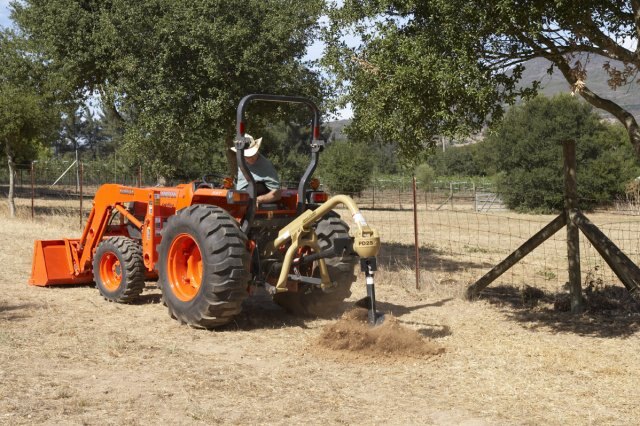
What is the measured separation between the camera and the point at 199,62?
13.1m

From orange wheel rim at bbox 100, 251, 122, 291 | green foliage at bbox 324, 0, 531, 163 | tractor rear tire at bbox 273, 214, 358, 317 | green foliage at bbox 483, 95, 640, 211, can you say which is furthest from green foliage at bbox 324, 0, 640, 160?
green foliage at bbox 483, 95, 640, 211

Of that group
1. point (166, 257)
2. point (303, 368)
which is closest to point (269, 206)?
point (166, 257)

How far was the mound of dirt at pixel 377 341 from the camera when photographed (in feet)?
21.5

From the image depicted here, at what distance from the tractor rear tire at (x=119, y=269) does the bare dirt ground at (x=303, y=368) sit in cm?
18

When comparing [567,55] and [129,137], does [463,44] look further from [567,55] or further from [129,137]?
[129,137]

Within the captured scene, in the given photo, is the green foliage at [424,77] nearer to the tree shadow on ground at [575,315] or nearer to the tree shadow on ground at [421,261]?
the tree shadow on ground at [575,315]

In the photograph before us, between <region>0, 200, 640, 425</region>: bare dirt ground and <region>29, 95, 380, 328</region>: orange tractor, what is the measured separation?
0.33m

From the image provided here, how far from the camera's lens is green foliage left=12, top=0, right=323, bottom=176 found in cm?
1291

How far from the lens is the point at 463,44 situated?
23.6 ft

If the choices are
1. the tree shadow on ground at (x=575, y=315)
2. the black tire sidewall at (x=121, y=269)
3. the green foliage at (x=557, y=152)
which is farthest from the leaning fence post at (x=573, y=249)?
the green foliage at (x=557, y=152)

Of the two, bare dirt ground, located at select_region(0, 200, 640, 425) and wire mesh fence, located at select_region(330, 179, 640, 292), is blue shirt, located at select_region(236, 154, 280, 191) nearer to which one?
bare dirt ground, located at select_region(0, 200, 640, 425)

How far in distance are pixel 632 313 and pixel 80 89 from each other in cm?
1628

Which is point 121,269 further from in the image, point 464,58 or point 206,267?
point 464,58

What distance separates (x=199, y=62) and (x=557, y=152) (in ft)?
108
